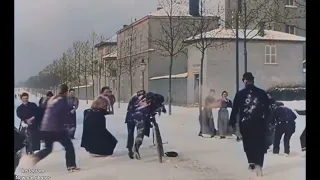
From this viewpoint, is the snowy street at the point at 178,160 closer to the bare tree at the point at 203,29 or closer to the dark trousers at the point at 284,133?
the dark trousers at the point at 284,133

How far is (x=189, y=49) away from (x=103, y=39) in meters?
0.62

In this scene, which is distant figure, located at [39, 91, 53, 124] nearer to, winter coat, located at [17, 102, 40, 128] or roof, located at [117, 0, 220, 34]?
winter coat, located at [17, 102, 40, 128]

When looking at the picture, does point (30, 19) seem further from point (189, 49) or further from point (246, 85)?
point (246, 85)

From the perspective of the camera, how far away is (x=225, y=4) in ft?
12.1

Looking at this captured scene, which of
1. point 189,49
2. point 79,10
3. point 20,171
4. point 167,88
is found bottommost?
point 20,171

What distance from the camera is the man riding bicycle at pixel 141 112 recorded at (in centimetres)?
362

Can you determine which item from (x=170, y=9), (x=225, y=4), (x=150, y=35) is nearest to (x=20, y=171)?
(x=150, y=35)

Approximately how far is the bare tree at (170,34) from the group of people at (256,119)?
41cm

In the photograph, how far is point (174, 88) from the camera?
3660 millimetres

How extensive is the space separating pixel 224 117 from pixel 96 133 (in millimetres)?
919

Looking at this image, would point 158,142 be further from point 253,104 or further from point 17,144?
point 17,144

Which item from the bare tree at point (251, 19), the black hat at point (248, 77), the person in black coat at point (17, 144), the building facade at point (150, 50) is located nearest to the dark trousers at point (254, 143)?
the black hat at point (248, 77)

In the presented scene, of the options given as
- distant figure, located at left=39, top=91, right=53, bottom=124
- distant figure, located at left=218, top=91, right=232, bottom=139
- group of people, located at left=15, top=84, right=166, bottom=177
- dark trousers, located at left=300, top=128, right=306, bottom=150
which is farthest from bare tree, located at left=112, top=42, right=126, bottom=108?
dark trousers, located at left=300, top=128, right=306, bottom=150

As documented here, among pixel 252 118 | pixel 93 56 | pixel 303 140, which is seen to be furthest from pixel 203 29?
pixel 303 140
